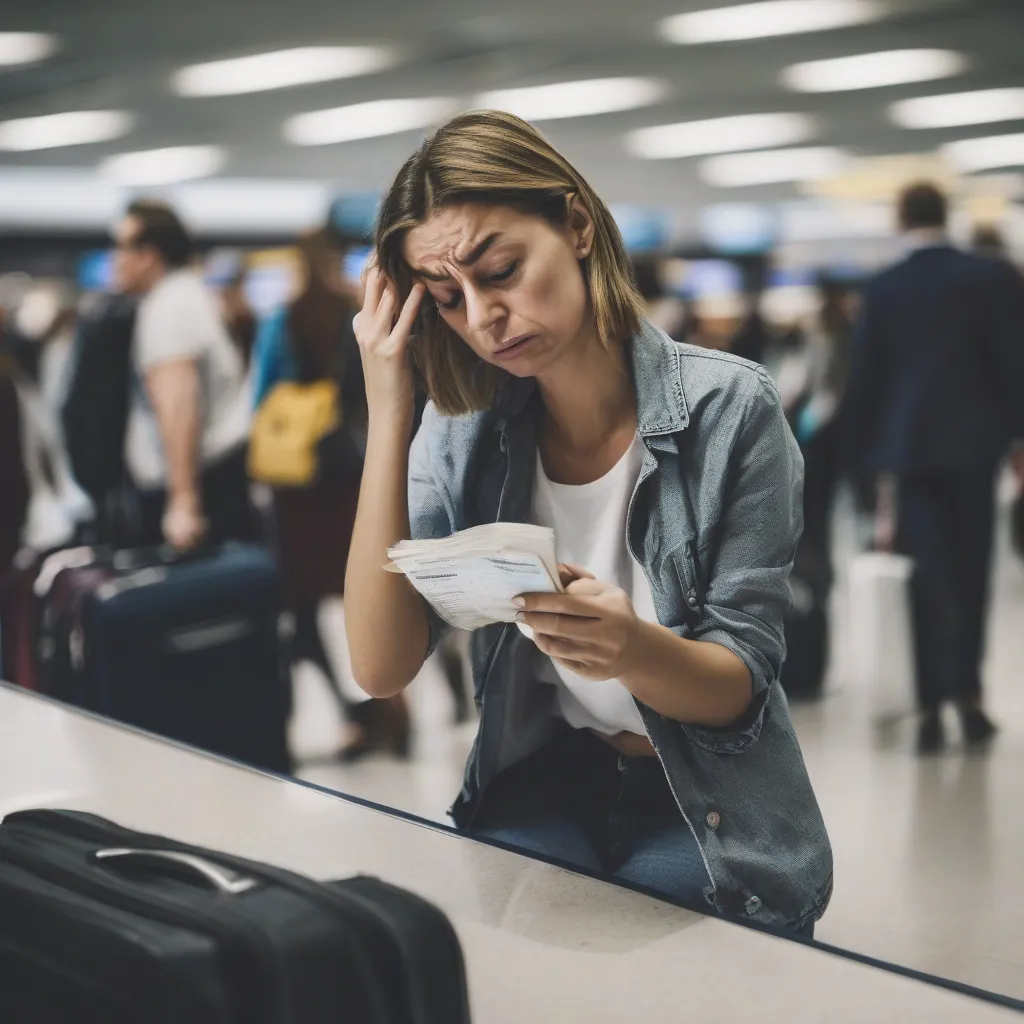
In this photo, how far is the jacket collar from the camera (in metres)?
1.29

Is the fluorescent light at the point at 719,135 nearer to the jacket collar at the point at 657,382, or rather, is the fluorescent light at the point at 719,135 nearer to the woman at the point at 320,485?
the woman at the point at 320,485

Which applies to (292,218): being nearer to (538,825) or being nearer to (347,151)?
(347,151)

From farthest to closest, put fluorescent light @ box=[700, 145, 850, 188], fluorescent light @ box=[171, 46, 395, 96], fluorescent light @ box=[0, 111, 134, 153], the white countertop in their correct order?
fluorescent light @ box=[700, 145, 850, 188], fluorescent light @ box=[0, 111, 134, 153], fluorescent light @ box=[171, 46, 395, 96], the white countertop

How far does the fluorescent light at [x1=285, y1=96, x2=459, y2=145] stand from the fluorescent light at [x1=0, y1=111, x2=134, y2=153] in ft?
5.03

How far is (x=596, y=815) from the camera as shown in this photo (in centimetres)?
142

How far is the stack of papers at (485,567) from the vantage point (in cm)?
101

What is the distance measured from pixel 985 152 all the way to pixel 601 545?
12276mm

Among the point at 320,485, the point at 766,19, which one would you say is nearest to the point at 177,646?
the point at 320,485

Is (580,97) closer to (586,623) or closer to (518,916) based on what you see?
(586,623)

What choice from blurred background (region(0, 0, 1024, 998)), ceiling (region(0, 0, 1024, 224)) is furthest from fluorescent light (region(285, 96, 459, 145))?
ceiling (region(0, 0, 1024, 224))

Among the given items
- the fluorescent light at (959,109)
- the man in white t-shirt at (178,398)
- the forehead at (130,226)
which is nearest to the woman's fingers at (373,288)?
the man in white t-shirt at (178,398)

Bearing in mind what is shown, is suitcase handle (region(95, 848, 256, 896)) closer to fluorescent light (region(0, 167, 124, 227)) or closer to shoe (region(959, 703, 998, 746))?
shoe (region(959, 703, 998, 746))

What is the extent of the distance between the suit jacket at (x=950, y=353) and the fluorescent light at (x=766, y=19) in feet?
15.3

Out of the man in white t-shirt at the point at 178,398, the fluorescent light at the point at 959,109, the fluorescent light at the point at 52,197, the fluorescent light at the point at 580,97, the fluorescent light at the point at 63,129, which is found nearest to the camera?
the man in white t-shirt at the point at 178,398
